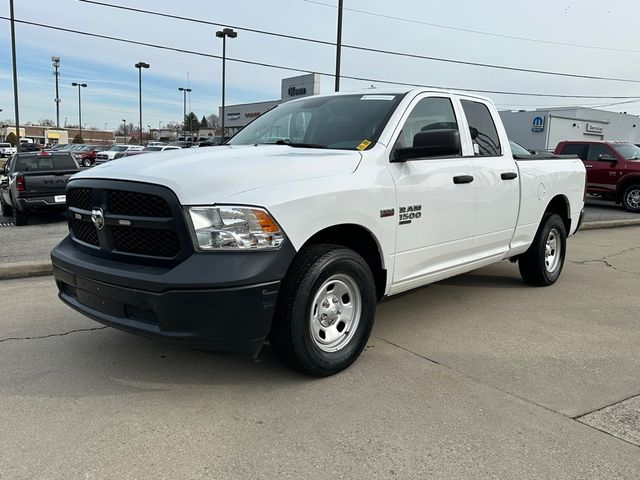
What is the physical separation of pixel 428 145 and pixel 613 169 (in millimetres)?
14717

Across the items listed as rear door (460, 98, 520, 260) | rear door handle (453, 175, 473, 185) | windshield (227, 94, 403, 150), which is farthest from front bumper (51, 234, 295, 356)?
rear door (460, 98, 520, 260)

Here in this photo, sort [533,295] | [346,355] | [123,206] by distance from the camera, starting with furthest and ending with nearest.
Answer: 1. [533,295]
2. [346,355]
3. [123,206]

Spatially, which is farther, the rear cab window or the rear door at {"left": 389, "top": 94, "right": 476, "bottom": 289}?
the rear cab window

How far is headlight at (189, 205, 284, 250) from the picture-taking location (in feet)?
10.1

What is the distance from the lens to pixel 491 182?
5008 mm

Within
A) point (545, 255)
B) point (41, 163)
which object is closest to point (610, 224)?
point (545, 255)

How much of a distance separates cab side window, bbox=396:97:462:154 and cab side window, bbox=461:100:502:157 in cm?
28

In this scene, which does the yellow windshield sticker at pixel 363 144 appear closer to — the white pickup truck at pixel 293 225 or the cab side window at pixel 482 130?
the white pickup truck at pixel 293 225

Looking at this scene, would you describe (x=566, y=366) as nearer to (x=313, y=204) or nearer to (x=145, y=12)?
(x=313, y=204)

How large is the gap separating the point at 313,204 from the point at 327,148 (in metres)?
0.88

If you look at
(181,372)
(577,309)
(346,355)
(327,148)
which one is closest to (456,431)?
(346,355)

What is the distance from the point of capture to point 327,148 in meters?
4.12

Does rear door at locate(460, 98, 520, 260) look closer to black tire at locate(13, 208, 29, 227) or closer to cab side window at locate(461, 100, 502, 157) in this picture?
cab side window at locate(461, 100, 502, 157)

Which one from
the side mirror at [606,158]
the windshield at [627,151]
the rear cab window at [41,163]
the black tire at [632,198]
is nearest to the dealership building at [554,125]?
the windshield at [627,151]
